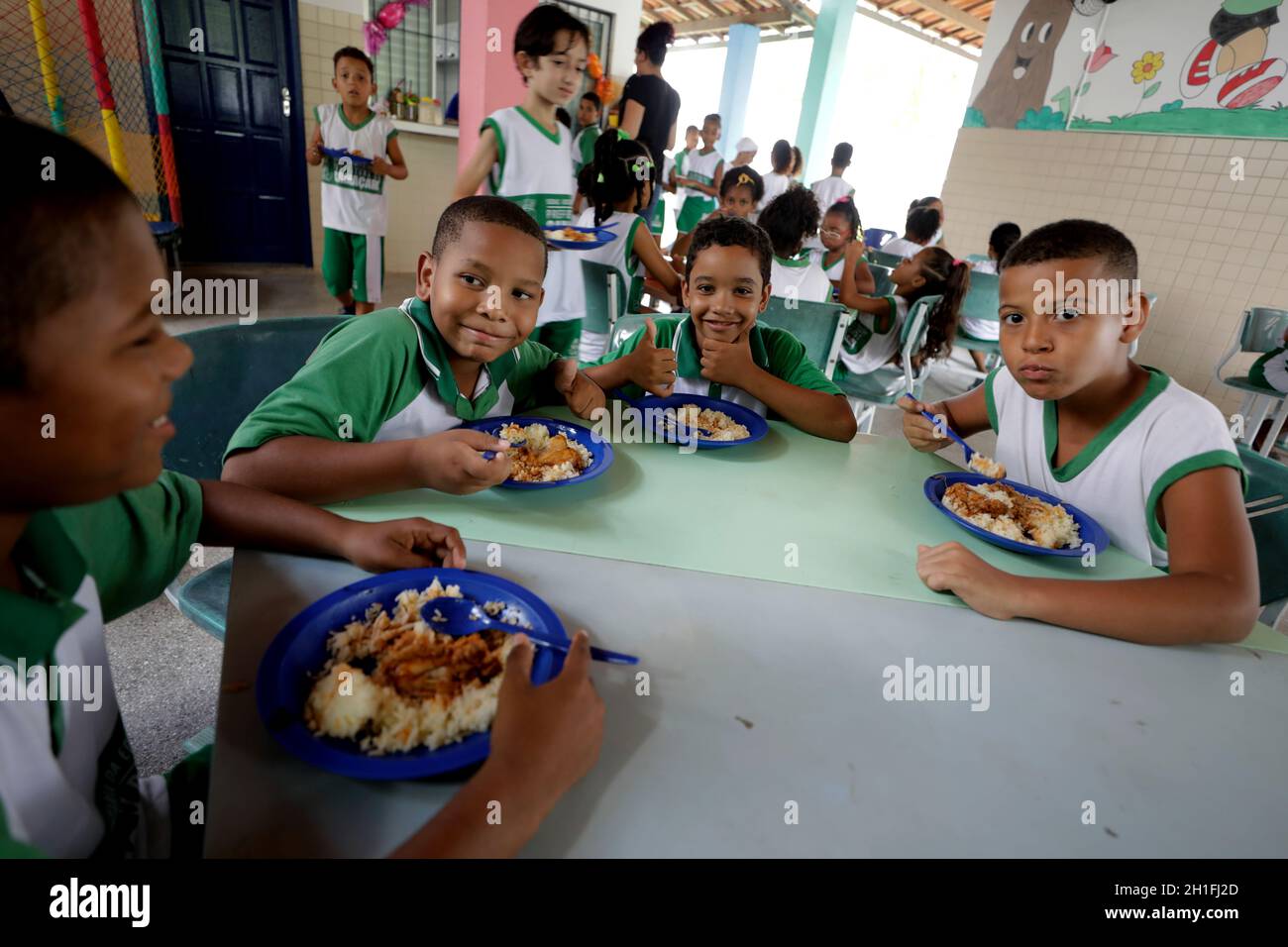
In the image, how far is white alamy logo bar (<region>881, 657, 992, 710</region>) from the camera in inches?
30.0

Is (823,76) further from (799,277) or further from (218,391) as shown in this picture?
(218,391)

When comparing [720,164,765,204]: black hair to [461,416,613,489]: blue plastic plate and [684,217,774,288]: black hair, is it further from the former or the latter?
[461,416,613,489]: blue plastic plate

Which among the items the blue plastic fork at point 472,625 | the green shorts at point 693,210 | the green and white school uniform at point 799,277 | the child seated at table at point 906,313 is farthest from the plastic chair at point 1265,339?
the blue plastic fork at point 472,625

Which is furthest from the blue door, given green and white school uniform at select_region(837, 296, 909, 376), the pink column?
green and white school uniform at select_region(837, 296, 909, 376)

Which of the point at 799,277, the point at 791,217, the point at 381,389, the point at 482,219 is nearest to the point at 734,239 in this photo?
the point at 482,219

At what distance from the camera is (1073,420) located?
143 cm

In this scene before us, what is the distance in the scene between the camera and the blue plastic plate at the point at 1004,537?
3.52ft

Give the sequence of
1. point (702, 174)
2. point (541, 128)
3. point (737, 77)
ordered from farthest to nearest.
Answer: point (737, 77)
point (702, 174)
point (541, 128)

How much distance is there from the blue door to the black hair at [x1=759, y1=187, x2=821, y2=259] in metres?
4.75

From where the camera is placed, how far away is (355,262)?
4.31 metres

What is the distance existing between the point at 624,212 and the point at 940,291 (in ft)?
5.79

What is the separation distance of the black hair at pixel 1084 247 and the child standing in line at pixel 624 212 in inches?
68.2
